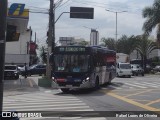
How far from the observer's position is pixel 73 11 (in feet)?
112

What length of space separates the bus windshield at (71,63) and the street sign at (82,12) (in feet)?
35.4

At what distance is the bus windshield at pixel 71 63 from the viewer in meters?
23.2

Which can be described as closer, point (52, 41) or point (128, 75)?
point (52, 41)

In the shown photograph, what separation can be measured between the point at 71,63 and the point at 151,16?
1435 inches

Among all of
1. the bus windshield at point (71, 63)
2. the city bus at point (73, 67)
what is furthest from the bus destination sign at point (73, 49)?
the bus windshield at point (71, 63)

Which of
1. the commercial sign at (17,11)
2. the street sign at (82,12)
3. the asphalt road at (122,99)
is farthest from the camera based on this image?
the street sign at (82,12)

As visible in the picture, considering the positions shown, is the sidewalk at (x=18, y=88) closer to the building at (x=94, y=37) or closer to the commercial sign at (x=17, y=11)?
the commercial sign at (x=17, y=11)

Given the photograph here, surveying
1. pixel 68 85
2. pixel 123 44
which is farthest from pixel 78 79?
pixel 123 44

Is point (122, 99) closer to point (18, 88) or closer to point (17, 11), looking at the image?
point (18, 88)

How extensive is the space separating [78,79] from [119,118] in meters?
11.0

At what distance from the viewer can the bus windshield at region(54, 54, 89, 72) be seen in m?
23.2

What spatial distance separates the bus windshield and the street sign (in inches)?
425

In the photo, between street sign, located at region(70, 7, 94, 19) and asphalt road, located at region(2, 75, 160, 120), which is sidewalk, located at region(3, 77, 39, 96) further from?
street sign, located at region(70, 7, 94, 19)

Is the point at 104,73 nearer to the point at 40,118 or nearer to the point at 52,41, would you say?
the point at 52,41
